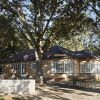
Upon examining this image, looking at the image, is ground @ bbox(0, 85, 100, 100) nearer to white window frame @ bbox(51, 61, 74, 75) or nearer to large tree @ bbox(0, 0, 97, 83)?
large tree @ bbox(0, 0, 97, 83)

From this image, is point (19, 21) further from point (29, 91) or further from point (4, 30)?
point (29, 91)

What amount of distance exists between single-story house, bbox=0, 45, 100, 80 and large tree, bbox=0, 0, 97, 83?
45.7 ft

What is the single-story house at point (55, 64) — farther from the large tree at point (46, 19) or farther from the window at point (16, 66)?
the large tree at point (46, 19)

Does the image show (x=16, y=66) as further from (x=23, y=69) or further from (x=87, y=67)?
(x=87, y=67)

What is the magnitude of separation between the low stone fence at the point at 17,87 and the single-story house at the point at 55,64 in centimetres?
2103

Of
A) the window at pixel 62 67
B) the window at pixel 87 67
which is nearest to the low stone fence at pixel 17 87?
Result: the window at pixel 62 67

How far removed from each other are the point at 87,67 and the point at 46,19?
20974 mm

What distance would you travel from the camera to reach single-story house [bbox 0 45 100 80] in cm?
4791

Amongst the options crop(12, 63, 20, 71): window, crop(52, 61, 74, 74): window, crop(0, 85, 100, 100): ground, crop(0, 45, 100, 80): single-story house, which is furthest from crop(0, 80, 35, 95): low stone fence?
crop(12, 63, 20, 71): window

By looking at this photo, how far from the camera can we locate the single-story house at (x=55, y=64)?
47906mm

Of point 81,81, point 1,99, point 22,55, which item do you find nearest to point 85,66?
point 22,55

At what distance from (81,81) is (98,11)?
956 cm

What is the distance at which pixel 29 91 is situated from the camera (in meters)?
26.4

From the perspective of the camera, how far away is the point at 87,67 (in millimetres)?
52000
